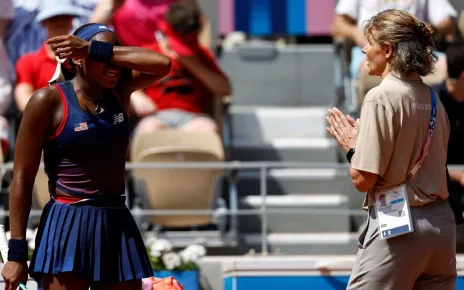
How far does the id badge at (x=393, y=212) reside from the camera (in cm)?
432

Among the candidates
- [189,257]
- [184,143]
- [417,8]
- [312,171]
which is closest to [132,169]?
[184,143]

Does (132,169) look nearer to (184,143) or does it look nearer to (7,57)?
(184,143)

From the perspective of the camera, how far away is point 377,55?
4.46m

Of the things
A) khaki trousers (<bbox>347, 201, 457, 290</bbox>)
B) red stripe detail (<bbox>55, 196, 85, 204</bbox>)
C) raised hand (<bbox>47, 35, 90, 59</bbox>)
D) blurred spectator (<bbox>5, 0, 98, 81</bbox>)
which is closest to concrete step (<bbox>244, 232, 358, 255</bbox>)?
blurred spectator (<bbox>5, 0, 98, 81</bbox>)

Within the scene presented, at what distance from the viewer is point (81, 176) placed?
4406 mm

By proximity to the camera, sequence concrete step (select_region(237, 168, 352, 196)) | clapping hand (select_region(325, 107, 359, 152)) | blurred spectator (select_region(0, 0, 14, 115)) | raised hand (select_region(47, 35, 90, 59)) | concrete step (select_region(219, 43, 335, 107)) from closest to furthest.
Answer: raised hand (select_region(47, 35, 90, 59)) → clapping hand (select_region(325, 107, 359, 152)) → blurred spectator (select_region(0, 0, 14, 115)) → concrete step (select_region(237, 168, 352, 196)) → concrete step (select_region(219, 43, 335, 107))

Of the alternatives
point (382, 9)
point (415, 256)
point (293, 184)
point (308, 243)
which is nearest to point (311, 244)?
point (308, 243)

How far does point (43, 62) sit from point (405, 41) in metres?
4.48

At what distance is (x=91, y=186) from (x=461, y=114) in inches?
155

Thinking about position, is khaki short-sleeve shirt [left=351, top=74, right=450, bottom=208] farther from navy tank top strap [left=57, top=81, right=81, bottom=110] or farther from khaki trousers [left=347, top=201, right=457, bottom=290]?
navy tank top strap [left=57, top=81, right=81, bottom=110]

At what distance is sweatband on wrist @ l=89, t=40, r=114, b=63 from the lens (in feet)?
14.2

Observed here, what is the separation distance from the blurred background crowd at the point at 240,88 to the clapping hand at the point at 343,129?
9.63 ft

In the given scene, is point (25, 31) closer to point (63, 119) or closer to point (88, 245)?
point (63, 119)

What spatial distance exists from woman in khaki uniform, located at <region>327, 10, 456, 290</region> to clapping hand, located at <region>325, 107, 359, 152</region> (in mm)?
135
